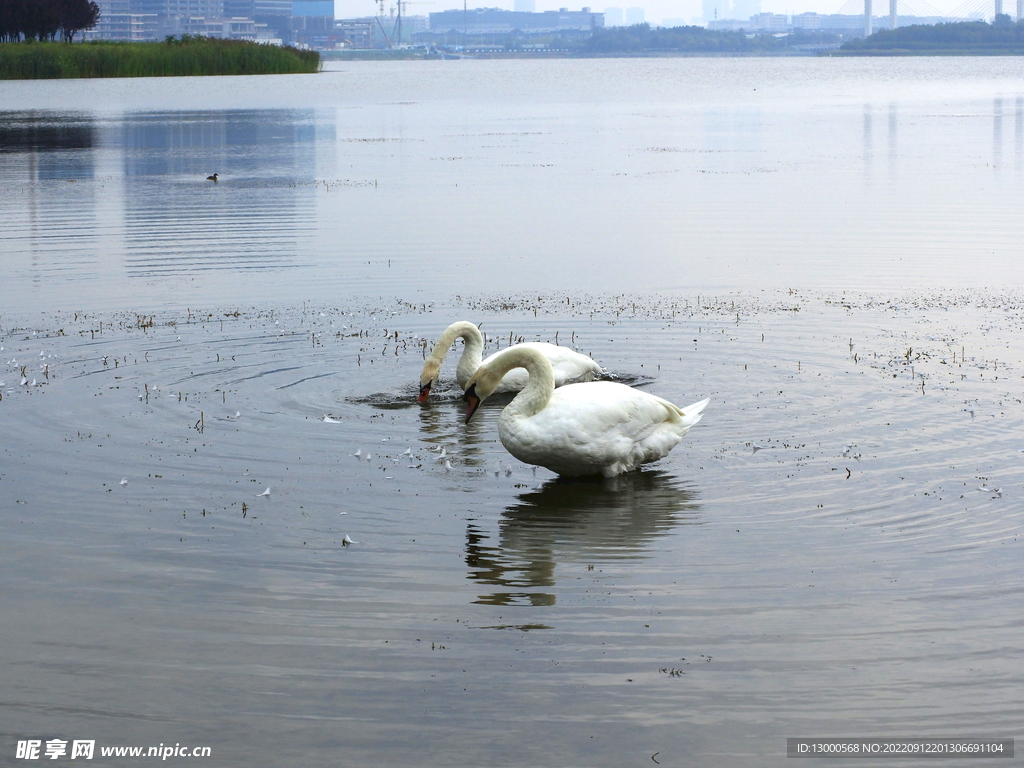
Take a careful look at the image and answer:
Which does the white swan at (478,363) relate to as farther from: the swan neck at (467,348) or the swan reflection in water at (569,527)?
the swan reflection in water at (569,527)

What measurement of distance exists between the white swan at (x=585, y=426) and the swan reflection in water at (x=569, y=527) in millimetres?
204

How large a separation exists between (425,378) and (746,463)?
3657 mm

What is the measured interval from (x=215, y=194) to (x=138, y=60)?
213 ft

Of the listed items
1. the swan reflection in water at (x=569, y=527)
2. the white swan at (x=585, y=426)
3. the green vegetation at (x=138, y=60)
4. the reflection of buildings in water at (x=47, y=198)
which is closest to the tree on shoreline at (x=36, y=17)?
the green vegetation at (x=138, y=60)

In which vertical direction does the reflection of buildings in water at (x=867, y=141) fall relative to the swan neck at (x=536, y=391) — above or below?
above

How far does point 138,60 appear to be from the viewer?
3551 inches

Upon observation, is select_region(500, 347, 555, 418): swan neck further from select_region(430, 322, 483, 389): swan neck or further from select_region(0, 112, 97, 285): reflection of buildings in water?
select_region(0, 112, 97, 285): reflection of buildings in water

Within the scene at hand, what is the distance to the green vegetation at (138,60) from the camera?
8688cm

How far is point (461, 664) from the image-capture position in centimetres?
716

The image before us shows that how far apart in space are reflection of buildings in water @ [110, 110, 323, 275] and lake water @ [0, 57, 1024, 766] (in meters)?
0.27

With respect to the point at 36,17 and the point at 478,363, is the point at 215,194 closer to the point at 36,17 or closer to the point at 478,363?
the point at 478,363

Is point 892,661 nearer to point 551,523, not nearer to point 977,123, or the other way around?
point 551,523

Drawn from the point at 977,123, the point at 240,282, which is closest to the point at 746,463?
the point at 240,282

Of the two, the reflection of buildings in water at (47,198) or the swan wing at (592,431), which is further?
the reflection of buildings in water at (47,198)
